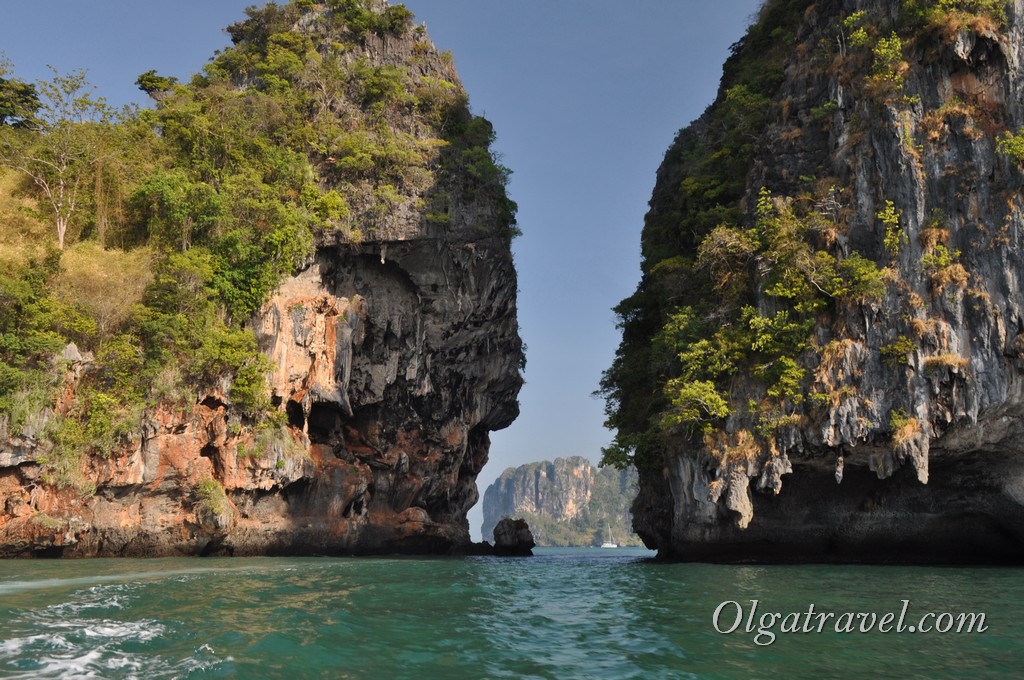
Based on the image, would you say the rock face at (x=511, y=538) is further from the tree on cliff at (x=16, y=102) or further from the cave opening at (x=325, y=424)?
the tree on cliff at (x=16, y=102)

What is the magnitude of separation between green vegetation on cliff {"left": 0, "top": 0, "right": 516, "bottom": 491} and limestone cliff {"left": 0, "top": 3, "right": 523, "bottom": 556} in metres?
0.22

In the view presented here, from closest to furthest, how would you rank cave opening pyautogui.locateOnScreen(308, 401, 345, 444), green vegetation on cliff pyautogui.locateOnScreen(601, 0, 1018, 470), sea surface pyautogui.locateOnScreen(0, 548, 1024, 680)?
sea surface pyautogui.locateOnScreen(0, 548, 1024, 680), green vegetation on cliff pyautogui.locateOnScreen(601, 0, 1018, 470), cave opening pyautogui.locateOnScreen(308, 401, 345, 444)

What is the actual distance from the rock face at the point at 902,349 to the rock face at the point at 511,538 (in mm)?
16526

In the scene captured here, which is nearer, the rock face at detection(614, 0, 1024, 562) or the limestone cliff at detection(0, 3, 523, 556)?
the rock face at detection(614, 0, 1024, 562)

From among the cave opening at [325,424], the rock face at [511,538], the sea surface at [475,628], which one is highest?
the cave opening at [325,424]

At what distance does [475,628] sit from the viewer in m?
9.43

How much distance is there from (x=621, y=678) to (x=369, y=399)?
25.7m

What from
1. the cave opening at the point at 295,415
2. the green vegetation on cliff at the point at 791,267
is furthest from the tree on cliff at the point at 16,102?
the green vegetation on cliff at the point at 791,267

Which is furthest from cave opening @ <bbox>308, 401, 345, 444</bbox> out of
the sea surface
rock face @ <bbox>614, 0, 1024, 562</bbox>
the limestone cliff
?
the sea surface

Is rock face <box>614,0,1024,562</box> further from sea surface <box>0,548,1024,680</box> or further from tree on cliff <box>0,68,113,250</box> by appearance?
tree on cliff <box>0,68,113,250</box>

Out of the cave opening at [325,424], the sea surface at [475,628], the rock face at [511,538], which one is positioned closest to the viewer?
the sea surface at [475,628]

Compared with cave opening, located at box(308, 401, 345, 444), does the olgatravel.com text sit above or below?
below

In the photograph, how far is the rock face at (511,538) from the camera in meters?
39.2

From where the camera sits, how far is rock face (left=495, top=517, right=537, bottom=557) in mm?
39188
